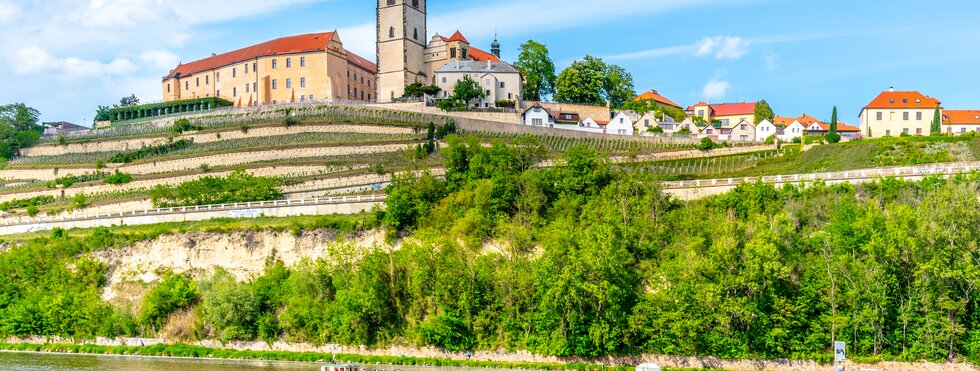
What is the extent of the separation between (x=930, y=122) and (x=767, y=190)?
3453cm

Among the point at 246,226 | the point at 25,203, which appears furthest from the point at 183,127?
the point at 246,226

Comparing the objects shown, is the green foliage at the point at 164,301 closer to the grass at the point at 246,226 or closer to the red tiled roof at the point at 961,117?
the grass at the point at 246,226

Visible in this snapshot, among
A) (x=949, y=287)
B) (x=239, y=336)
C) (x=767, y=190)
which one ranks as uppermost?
(x=767, y=190)

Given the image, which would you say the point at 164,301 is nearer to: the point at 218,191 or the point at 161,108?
the point at 218,191

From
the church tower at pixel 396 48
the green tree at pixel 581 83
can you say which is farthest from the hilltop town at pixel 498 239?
the green tree at pixel 581 83

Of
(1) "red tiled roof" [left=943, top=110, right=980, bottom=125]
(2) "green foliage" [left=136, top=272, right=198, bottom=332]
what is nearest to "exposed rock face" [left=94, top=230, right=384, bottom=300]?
(2) "green foliage" [left=136, top=272, right=198, bottom=332]

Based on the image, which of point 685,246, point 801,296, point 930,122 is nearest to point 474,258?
point 685,246

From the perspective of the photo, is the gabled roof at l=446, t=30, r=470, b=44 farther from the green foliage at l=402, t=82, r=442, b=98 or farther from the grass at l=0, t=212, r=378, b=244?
the grass at l=0, t=212, r=378, b=244

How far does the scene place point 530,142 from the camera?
79.6 metres

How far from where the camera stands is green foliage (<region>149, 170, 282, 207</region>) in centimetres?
7862

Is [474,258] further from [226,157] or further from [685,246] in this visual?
[226,157]

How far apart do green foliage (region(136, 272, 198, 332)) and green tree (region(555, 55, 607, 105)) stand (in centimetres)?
5367

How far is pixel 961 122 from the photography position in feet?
308

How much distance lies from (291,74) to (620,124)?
1329 inches
